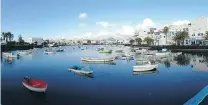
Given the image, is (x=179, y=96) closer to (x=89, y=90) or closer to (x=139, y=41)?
(x=89, y=90)

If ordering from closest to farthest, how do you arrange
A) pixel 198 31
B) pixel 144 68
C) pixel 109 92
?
pixel 109 92
pixel 144 68
pixel 198 31

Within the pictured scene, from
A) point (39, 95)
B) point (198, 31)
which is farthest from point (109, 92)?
point (198, 31)

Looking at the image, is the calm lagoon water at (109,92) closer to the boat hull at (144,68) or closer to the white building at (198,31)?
the boat hull at (144,68)

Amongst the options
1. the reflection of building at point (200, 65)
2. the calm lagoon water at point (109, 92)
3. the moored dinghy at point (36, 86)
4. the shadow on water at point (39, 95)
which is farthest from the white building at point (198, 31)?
the shadow on water at point (39, 95)

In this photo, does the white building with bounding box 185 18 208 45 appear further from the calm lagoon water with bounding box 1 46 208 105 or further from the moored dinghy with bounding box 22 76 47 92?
the moored dinghy with bounding box 22 76 47 92

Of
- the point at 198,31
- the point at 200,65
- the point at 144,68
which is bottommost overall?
the point at 200,65

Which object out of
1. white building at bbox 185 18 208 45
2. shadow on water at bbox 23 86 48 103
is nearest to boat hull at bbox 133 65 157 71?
shadow on water at bbox 23 86 48 103

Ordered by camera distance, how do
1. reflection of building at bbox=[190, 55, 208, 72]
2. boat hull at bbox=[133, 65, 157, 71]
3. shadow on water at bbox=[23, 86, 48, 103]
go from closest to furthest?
shadow on water at bbox=[23, 86, 48, 103], boat hull at bbox=[133, 65, 157, 71], reflection of building at bbox=[190, 55, 208, 72]

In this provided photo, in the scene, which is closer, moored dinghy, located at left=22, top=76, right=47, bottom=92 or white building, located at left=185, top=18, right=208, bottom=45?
moored dinghy, located at left=22, top=76, right=47, bottom=92

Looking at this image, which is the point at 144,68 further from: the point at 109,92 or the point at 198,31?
the point at 198,31

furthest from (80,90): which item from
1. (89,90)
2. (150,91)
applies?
(150,91)

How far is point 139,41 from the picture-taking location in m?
145

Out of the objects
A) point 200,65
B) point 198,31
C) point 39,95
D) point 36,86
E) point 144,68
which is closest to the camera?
point 39,95

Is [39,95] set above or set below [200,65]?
below
